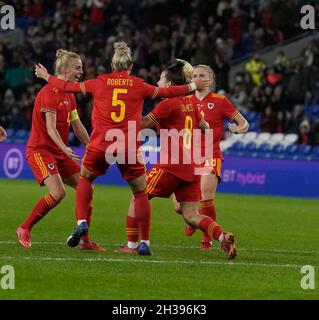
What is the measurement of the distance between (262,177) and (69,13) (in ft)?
38.3

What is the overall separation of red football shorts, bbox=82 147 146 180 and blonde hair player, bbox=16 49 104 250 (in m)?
0.49

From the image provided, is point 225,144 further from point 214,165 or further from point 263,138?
point 214,165

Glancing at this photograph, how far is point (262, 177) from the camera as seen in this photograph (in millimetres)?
24469

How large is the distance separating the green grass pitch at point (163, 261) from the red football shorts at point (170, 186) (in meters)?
0.68

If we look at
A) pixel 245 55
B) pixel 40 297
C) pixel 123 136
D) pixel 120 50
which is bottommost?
pixel 40 297

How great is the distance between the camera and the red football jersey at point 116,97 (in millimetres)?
11422

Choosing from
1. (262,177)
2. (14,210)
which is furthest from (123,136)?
(262,177)

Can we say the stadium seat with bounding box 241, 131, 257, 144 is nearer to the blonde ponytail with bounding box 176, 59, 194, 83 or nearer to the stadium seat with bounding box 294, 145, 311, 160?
the stadium seat with bounding box 294, 145, 311, 160

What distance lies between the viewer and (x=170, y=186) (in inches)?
468

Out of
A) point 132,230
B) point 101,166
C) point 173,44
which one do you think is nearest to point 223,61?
point 173,44

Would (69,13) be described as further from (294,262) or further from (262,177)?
(294,262)

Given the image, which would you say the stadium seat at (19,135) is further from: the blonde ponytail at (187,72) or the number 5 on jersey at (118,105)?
the number 5 on jersey at (118,105)

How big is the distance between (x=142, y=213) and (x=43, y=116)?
176cm

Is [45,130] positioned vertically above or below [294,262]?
above
